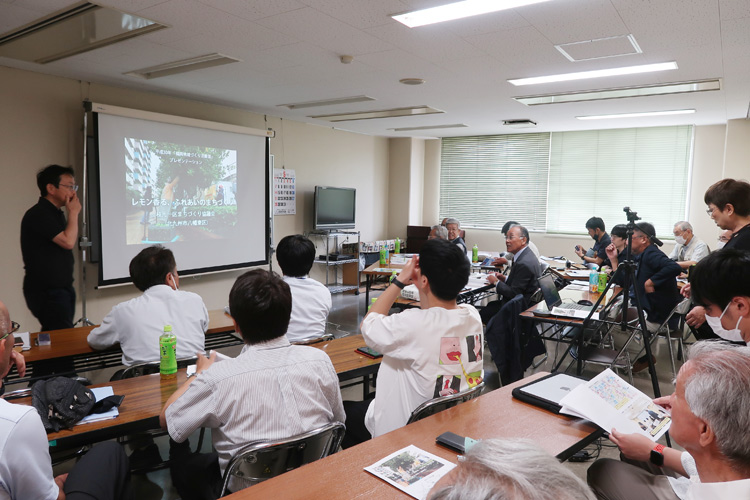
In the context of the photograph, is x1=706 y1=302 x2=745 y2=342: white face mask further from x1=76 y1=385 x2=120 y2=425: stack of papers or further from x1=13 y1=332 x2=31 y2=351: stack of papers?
x1=13 y1=332 x2=31 y2=351: stack of papers

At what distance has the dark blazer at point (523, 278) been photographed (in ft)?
13.9

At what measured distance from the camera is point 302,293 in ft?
9.53

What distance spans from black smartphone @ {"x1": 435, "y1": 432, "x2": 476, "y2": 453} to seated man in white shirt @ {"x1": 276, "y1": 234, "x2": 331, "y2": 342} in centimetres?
150

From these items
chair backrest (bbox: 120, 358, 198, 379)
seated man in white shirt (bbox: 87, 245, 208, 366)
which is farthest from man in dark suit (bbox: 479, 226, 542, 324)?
chair backrest (bbox: 120, 358, 198, 379)

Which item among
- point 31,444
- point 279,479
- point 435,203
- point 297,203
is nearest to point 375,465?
point 279,479

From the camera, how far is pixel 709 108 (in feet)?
18.5

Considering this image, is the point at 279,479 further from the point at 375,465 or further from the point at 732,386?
the point at 732,386

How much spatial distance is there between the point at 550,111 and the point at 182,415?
19.1 ft

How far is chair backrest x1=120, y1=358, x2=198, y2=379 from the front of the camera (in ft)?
7.42

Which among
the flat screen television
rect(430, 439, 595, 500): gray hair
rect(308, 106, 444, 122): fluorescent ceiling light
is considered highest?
rect(308, 106, 444, 122): fluorescent ceiling light

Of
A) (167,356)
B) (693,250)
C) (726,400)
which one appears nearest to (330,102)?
(167,356)

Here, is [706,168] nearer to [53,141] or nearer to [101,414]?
[101,414]

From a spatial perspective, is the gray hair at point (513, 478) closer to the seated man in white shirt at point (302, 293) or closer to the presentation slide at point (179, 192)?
the seated man in white shirt at point (302, 293)

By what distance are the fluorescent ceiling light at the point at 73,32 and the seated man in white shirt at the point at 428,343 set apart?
2530 millimetres
